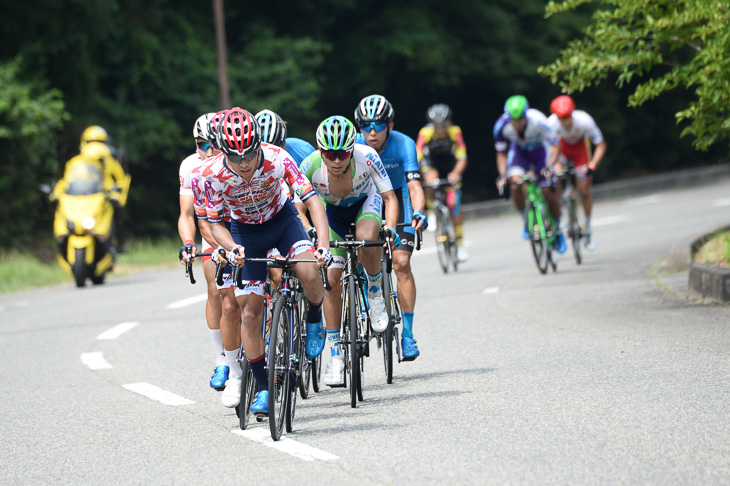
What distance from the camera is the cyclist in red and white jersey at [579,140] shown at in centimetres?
1524

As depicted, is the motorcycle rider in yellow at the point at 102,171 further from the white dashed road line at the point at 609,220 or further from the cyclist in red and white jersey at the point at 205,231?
the cyclist in red and white jersey at the point at 205,231

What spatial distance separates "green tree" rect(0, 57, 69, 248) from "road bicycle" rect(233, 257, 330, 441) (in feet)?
51.9

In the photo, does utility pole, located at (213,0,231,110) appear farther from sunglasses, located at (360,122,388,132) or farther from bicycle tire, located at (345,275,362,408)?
bicycle tire, located at (345,275,362,408)

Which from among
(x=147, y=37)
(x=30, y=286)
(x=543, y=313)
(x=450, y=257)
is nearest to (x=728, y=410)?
(x=543, y=313)

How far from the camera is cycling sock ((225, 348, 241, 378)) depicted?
23.4ft

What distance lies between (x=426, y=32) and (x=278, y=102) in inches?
197

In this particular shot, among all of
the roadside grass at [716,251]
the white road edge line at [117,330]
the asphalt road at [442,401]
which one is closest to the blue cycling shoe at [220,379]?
the asphalt road at [442,401]


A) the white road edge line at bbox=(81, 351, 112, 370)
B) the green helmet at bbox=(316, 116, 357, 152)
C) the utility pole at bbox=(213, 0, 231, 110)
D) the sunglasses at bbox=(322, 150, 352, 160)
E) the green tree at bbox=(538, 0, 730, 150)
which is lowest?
the white road edge line at bbox=(81, 351, 112, 370)

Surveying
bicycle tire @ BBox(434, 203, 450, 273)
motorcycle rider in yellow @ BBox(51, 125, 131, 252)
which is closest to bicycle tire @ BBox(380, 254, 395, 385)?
bicycle tire @ BBox(434, 203, 450, 273)

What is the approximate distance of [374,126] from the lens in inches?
346

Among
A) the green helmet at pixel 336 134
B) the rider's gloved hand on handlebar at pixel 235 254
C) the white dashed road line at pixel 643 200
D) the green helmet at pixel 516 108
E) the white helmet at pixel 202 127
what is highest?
the green helmet at pixel 516 108

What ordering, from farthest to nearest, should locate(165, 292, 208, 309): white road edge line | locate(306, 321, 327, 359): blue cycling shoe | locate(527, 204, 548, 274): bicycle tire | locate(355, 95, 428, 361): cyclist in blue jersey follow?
locate(165, 292, 208, 309): white road edge line
locate(527, 204, 548, 274): bicycle tire
locate(355, 95, 428, 361): cyclist in blue jersey
locate(306, 321, 327, 359): blue cycling shoe

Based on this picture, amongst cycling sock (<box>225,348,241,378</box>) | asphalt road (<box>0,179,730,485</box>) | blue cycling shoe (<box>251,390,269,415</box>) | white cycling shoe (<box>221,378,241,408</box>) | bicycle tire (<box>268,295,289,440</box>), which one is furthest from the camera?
cycling sock (<box>225,348,241,378</box>)

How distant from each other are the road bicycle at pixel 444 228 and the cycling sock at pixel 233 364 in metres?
8.32
